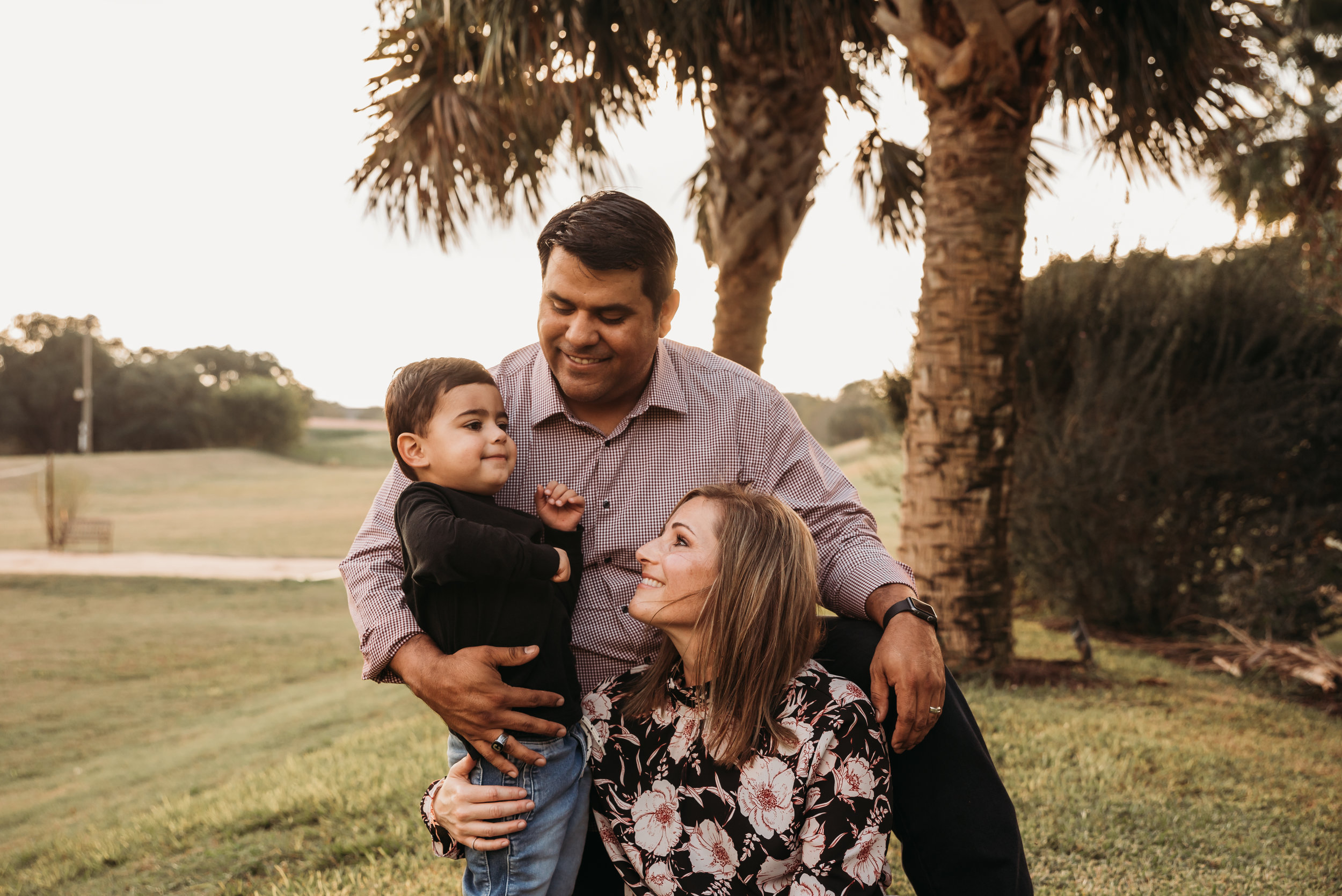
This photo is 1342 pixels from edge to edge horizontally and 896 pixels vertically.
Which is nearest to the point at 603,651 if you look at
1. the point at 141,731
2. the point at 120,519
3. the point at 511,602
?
the point at 511,602

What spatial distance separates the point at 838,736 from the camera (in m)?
1.78

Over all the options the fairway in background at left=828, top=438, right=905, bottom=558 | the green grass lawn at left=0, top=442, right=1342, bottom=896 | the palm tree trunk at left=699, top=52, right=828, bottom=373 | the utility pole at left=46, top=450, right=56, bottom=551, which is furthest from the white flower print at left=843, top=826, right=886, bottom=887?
the utility pole at left=46, top=450, right=56, bottom=551

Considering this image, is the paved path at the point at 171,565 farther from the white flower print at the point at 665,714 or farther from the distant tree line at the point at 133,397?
the distant tree line at the point at 133,397

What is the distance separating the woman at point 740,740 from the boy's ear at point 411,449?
583 millimetres

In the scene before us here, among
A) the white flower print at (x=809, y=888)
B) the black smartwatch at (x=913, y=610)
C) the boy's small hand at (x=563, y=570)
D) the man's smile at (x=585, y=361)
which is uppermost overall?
the man's smile at (x=585, y=361)

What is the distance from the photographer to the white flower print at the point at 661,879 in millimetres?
1892

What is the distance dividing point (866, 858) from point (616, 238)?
1561 millimetres

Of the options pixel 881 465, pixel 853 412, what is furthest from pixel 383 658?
pixel 881 465

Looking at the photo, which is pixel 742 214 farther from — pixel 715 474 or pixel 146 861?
pixel 146 861

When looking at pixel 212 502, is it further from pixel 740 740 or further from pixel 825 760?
pixel 825 760

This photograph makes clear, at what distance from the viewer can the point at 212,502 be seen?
1515 inches

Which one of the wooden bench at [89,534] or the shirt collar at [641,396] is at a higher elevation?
the shirt collar at [641,396]

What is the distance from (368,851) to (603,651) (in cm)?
164

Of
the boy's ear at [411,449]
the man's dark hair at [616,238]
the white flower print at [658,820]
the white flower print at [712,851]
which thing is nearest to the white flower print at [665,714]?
the white flower print at [658,820]
